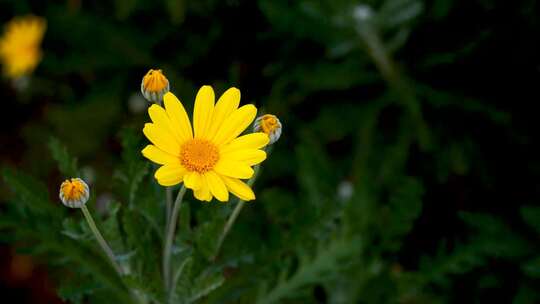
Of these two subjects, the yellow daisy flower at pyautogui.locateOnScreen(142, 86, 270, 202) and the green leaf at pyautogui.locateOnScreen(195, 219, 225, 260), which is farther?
the green leaf at pyautogui.locateOnScreen(195, 219, 225, 260)

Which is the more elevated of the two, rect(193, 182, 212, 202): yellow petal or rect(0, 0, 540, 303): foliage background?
rect(0, 0, 540, 303): foliage background

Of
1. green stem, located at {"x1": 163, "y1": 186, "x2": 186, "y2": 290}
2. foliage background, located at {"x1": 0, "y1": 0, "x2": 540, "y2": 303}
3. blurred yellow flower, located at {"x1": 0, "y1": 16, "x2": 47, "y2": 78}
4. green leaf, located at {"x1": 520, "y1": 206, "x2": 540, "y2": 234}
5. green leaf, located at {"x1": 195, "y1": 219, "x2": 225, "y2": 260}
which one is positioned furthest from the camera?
blurred yellow flower, located at {"x1": 0, "y1": 16, "x2": 47, "y2": 78}

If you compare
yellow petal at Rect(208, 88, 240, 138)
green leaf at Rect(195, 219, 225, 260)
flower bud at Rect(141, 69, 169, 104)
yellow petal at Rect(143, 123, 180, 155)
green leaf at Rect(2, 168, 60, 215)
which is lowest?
green leaf at Rect(195, 219, 225, 260)

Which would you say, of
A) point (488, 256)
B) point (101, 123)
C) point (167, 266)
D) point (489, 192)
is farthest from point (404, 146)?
point (101, 123)

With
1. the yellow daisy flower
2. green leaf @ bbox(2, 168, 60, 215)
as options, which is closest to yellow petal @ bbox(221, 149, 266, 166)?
the yellow daisy flower

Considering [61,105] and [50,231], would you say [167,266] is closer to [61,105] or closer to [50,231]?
[50,231]

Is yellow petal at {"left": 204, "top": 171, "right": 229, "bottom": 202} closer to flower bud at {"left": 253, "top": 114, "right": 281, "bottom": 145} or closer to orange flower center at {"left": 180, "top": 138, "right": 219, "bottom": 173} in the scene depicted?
orange flower center at {"left": 180, "top": 138, "right": 219, "bottom": 173}

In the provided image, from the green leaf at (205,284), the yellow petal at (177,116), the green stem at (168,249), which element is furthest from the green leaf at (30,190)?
the yellow petal at (177,116)
